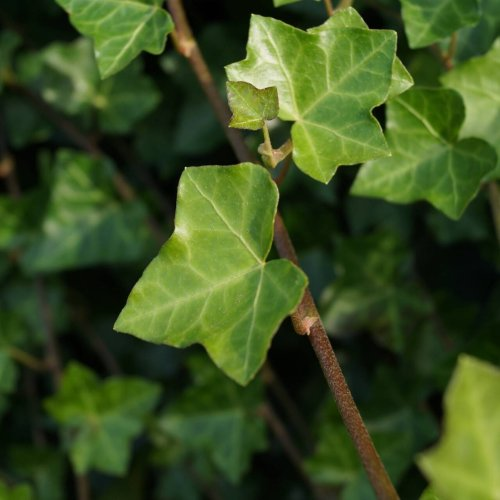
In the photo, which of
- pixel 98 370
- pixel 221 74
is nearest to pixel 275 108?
pixel 221 74

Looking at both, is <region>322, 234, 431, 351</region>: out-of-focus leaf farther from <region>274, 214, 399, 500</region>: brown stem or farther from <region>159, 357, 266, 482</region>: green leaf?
<region>274, 214, 399, 500</region>: brown stem

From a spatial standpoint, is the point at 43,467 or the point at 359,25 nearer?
the point at 359,25

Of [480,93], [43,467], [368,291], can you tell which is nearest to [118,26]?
[480,93]

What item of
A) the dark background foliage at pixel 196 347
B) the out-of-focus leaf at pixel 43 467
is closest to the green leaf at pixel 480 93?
the dark background foliage at pixel 196 347

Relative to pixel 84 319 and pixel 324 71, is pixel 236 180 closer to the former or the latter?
pixel 324 71

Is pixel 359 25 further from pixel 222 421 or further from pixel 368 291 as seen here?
pixel 222 421

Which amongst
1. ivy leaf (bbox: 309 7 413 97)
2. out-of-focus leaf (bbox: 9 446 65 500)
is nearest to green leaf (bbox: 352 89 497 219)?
ivy leaf (bbox: 309 7 413 97)
